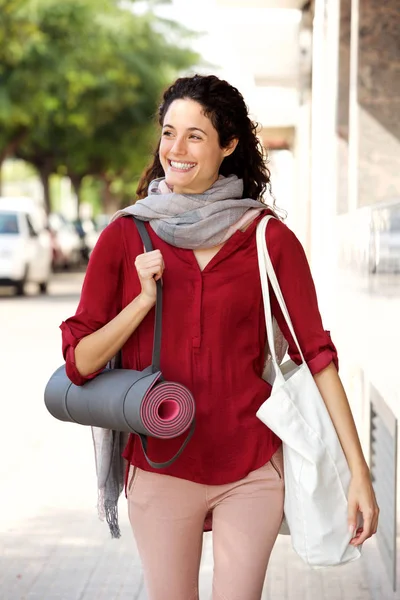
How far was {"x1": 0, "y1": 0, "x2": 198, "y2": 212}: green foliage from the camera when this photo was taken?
102 ft

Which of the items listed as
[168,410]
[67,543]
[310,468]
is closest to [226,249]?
[168,410]

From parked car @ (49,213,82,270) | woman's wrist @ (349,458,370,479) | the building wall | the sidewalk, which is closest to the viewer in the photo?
woman's wrist @ (349,458,370,479)

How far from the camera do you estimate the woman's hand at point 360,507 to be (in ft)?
9.66

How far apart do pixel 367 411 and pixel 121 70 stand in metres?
33.1

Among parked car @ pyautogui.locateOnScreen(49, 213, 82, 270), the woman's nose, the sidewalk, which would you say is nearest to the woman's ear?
the woman's nose

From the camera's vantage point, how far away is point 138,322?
2918mm

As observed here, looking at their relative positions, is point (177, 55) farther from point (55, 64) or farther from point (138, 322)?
point (138, 322)

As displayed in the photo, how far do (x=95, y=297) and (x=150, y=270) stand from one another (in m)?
0.18

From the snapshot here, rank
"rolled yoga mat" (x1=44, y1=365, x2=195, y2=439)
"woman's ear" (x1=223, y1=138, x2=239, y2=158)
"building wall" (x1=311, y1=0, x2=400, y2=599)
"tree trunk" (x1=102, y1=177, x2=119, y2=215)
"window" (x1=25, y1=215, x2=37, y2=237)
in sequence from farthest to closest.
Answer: "tree trunk" (x1=102, y1=177, x2=119, y2=215) → "window" (x1=25, y1=215, x2=37, y2=237) → "building wall" (x1=311, y1=0, x2=400, y2=599) → "woman's ear" (x1=223, y1=138, x2=239, y2=158) → "rolled yoga mat" (x1=44, y1=365, x2=195, y2=439)

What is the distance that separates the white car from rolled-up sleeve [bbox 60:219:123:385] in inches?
910

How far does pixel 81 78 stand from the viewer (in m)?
34.3

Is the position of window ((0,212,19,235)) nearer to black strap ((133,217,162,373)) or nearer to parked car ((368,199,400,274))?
parked car ((368,199,400,274))

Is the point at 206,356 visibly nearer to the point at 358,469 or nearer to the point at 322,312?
the point at 358,469

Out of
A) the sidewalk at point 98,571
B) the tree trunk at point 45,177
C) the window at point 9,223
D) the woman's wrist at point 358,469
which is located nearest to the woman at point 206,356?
the woman's wrist at point 358,469
